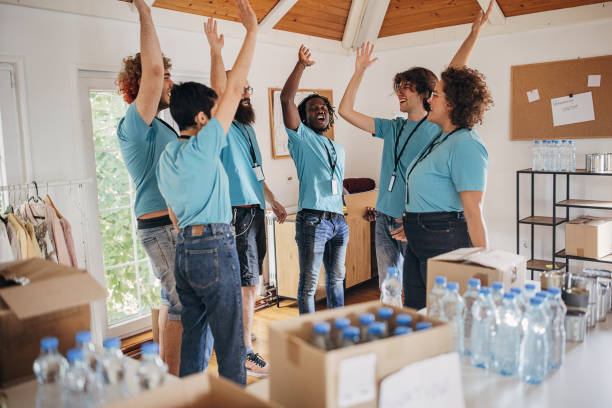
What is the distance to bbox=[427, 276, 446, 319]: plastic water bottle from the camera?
1482 millimetres

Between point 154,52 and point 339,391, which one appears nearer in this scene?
point 339,391

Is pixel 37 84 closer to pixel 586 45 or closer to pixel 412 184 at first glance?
pixel 412 184

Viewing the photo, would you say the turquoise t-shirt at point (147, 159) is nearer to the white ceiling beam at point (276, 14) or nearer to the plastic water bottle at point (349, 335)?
the plastic water bottle at point (349, 335)

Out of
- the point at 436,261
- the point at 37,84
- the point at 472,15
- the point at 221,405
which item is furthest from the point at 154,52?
the point at 472,15

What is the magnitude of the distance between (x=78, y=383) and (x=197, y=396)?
257mm

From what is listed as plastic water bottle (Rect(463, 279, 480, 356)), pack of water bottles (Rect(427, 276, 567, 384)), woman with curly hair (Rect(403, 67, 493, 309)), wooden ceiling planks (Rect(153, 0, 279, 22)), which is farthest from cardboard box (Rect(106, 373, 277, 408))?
wooden ceiling planks (Rect(153, 0, 279, 22))

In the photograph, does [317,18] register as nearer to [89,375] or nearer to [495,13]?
[495,13]

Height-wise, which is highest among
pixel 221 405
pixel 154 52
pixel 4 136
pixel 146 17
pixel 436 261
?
pixel 146 17

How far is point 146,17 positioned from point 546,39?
3552mm

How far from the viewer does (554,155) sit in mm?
4273

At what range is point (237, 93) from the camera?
186 centimetres

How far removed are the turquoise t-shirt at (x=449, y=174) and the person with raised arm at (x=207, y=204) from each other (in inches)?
31.6

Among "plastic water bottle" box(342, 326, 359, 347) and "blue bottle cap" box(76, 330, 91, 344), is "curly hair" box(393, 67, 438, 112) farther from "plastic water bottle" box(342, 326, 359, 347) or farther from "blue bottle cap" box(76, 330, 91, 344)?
"blue bottle cap" box(76, 330, 91, 344)

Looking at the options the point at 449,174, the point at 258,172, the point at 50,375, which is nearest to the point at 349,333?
the point at 50,375
